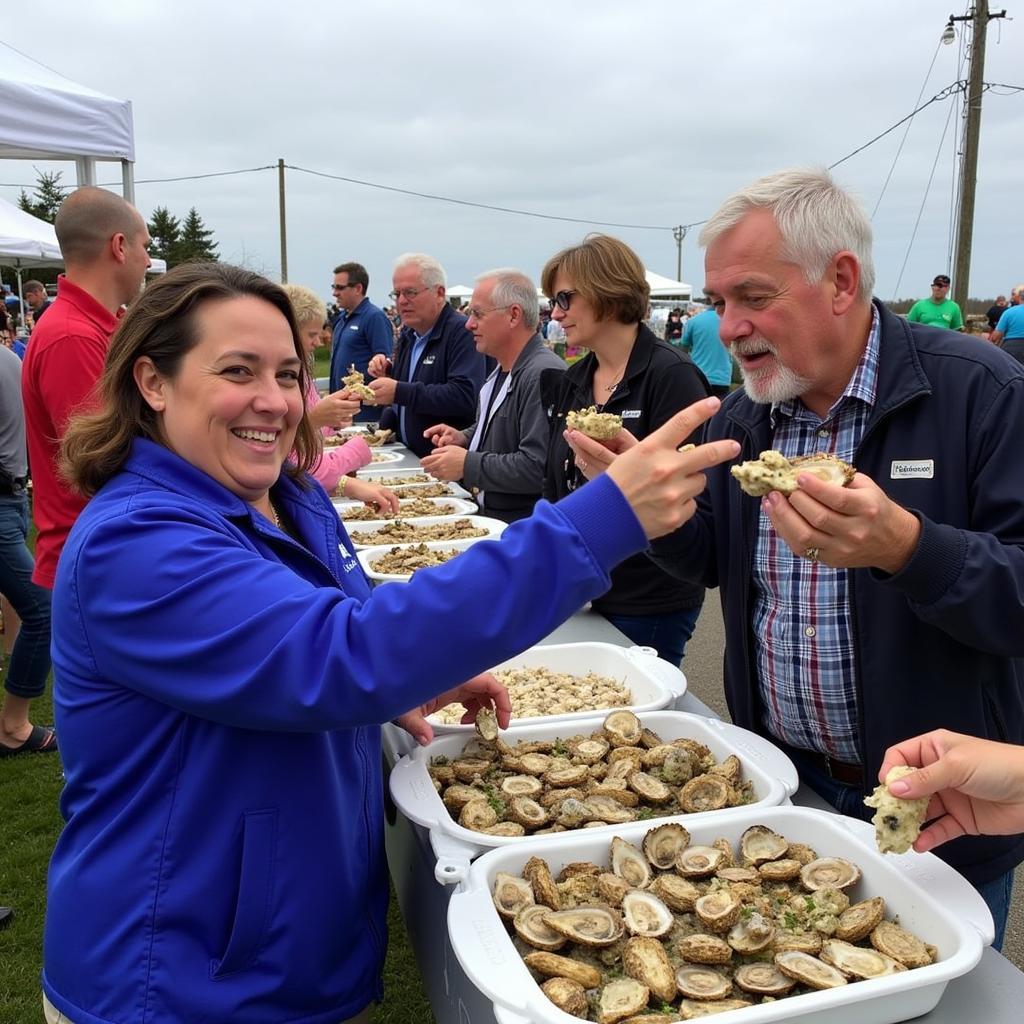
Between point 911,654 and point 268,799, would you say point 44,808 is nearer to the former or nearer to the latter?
point 268,799

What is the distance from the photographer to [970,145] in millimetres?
15273

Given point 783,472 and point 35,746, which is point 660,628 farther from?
point 35,746

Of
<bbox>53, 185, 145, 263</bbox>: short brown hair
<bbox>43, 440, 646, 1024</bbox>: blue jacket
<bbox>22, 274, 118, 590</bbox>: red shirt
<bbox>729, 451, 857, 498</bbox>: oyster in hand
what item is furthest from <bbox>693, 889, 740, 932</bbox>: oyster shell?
<bbox>53, 185, 145, 263</bbox>: short brown hair

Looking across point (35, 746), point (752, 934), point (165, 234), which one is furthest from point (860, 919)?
point (165, 234)

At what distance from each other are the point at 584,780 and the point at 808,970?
2.30ft

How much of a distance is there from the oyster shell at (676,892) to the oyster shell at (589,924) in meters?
0.10

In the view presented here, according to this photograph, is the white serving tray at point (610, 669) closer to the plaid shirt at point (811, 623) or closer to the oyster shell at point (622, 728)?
the oyster shell at point (622, 728)

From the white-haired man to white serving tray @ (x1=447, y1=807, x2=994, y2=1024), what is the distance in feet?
1.16

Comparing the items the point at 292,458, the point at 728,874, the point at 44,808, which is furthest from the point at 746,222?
the point at 44,808

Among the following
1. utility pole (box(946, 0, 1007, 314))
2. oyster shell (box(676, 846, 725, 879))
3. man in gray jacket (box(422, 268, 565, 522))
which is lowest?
oyster shell (box(676, 846, 725, 879))

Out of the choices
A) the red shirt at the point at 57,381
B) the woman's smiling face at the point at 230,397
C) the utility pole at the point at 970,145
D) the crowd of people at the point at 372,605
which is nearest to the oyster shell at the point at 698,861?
the crowd of people at the point at 372,605

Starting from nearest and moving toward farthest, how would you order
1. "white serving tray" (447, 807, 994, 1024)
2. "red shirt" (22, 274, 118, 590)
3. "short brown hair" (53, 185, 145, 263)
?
"white serving tray" (447, 807, 994, 1024) → "red shirt" (22, 274, 118, 590) → "short brown hair" (53, 185, 145, 263)

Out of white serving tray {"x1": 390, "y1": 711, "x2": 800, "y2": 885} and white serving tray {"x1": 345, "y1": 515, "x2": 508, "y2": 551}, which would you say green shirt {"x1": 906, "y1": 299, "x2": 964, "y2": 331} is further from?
white serving tray {"x1": 390, "y1": 711, "x2": 800, "y2": 885}

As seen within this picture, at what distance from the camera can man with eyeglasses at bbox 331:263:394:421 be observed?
28.7ft
